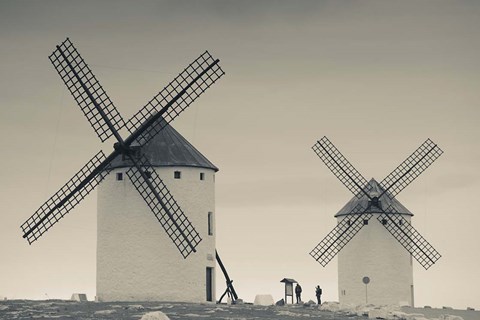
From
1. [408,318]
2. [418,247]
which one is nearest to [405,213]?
[418,247]

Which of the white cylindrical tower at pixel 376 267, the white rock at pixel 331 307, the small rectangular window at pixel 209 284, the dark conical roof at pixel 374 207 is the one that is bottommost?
the white rock at pixel 331 307

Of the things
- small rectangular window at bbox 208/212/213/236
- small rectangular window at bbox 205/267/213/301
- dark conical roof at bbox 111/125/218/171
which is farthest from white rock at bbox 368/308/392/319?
dark conical roof at bbox 111/125/218/171

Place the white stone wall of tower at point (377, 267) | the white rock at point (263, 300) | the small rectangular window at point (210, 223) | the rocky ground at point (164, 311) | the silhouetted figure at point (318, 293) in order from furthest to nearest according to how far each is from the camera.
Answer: the white stone wall of tower at point (377, 267)
the silhouetted figure at point (318, 293)
the white rock at point (263, 300)
the small rectangular window at point (210, 223)
the rocky ground at point (164, 311)

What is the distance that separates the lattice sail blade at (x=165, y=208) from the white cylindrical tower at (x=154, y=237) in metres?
0.30

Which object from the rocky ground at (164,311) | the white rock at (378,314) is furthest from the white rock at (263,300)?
the white rock at (378,314)

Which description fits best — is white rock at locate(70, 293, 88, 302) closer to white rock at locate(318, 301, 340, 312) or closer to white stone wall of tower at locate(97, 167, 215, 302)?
white stone wall of tower at locate(97, 167, 215, 302)

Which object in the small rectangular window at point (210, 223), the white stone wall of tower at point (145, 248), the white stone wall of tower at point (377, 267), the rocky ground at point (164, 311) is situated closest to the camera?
the rocky ground at point (164, 311)

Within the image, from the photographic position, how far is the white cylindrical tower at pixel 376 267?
2805 inches

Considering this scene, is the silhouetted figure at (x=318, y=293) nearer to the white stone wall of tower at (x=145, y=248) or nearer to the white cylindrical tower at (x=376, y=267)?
the white cylindrical tower at (x=376, y=267)

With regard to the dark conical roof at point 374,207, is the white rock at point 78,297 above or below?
below

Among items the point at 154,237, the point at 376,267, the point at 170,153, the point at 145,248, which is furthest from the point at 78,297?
the point at 376,267

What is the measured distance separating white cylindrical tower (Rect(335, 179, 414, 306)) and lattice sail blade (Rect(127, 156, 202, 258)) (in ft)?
50.5

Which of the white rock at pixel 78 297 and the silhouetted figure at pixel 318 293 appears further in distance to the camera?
the silhouetted figure at pixel 318 293

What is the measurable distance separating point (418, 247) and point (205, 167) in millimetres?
16588
